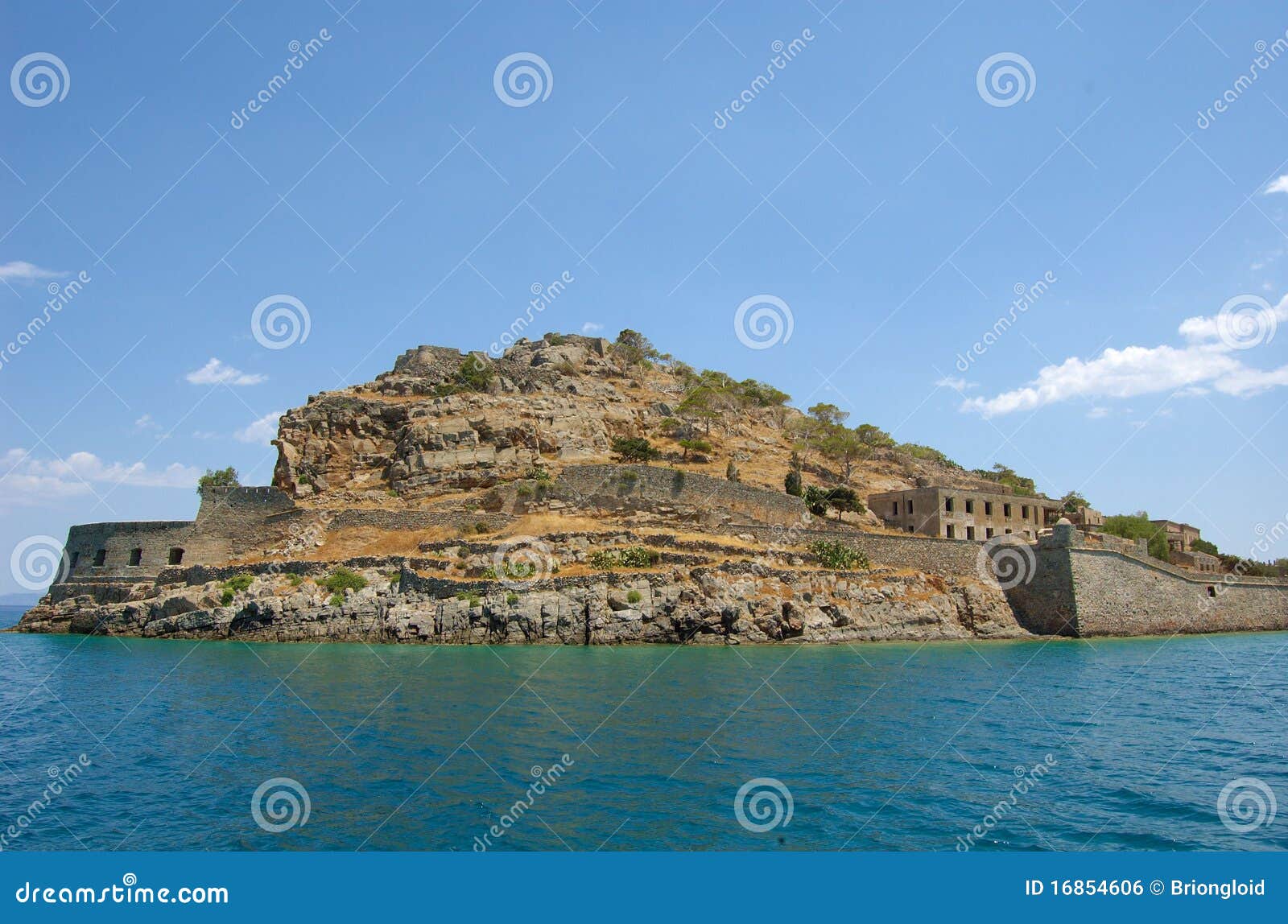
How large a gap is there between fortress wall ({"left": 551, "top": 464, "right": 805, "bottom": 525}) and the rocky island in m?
0.13

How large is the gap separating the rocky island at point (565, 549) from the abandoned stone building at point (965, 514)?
188 millimetres

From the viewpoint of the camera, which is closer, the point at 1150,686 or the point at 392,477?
the point at 1150,686

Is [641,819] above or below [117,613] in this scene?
below

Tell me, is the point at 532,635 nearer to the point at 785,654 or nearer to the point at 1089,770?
the point at 785,654

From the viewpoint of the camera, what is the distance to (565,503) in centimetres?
4616

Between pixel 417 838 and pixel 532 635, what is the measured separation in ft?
77.2

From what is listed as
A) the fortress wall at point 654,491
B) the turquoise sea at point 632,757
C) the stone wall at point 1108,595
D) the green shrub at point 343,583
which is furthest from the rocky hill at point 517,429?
the turquoise sea at point 632,757

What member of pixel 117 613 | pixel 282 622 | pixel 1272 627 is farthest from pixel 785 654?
pixel 1272 627

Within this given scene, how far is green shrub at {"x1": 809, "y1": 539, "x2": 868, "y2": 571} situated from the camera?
140 ft

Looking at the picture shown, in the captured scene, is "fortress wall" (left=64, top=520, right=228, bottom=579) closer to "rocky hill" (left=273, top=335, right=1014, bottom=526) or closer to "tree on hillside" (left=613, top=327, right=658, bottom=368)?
"rocky hill" (left=273, top=335, right=1014, bottom=526)

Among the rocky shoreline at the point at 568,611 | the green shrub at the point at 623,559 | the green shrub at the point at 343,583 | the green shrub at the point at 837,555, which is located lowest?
the rocky shoreline at the point at 568,611

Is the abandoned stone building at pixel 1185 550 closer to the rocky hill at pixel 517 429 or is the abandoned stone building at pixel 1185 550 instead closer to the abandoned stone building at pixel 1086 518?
the abandoned stone building at pixel 1086 518

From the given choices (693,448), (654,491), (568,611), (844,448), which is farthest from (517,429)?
(844,448)

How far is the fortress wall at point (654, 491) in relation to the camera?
46.4 meters
